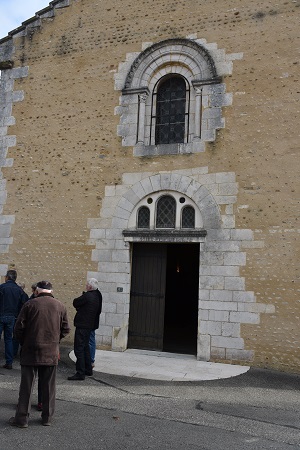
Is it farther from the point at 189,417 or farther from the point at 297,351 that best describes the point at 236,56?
the point at 189,417

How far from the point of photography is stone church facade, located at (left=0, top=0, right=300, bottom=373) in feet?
27.1

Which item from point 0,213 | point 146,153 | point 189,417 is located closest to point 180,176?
point 146,153

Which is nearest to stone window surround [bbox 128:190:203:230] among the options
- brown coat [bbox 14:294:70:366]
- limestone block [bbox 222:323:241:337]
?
limestone block [bbox 222:323:241:337]

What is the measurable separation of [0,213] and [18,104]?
2816 millimetres

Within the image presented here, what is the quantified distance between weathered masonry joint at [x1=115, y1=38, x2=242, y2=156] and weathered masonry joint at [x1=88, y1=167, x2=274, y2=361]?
0.81m

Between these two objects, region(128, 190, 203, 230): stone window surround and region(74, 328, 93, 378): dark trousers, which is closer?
region(74, 328, 93, 378): dark trousers

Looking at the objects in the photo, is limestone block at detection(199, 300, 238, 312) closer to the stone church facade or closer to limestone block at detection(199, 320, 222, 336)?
the stone church facade

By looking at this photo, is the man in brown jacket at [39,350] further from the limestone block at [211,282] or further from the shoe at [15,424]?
the limestone block at [211,282]

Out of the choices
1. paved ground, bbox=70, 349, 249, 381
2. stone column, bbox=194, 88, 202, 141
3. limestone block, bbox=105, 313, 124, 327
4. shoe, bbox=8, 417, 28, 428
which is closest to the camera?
shoe, bbox=8, 417, 28, 428

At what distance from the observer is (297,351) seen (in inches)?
304

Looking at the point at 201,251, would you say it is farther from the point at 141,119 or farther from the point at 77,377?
the point at 77,377

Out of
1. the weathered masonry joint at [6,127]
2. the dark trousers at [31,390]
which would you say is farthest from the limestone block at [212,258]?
the weathered masonry joint at [6,127]

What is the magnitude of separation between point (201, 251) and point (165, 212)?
1.22 meters

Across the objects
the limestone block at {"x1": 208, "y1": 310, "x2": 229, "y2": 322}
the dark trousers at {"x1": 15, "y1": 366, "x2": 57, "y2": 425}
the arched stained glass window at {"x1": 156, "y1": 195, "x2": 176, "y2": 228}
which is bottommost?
the dark trousers at {"x1": 15, "y1": 366, "x2": 57, "y2": 425}
